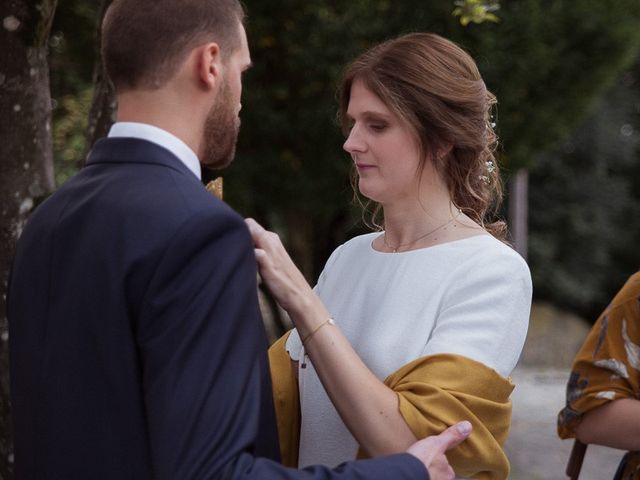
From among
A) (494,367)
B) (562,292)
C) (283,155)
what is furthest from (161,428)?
(562,292)

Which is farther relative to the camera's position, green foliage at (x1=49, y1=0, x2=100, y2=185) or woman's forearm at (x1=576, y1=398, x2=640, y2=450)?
green foliage at (x1=49, y1=0, x2=100, y2=185)

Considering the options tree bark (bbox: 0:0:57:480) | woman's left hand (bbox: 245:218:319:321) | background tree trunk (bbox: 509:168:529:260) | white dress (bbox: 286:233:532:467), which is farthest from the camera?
background tree trunk (bbox: 509:168:529:260)

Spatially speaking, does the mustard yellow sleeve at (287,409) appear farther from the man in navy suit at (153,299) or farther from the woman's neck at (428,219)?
the man in navy suit at (153,299)

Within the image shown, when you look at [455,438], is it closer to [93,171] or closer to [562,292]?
[93,171]

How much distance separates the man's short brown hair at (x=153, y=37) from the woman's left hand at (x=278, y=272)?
1.37ft

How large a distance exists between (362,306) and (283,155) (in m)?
6.08

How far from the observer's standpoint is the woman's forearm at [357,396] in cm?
216

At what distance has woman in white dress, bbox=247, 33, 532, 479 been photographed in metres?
2.19

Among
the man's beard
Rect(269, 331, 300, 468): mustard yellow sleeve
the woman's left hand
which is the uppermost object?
the man's beard

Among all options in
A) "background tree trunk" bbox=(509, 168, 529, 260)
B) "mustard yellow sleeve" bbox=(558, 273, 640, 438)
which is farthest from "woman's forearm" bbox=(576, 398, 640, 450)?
"background tree trunk" bbox=(509, 168, 529, 260)

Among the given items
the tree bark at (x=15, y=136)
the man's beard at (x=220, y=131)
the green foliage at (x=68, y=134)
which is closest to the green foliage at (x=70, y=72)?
the green foliage at (x=68, y=134)

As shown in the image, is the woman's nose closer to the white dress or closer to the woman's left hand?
the white dress

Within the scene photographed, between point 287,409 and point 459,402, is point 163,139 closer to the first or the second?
point 459,402

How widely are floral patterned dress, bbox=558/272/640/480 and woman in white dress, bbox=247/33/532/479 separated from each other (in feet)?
1.85
